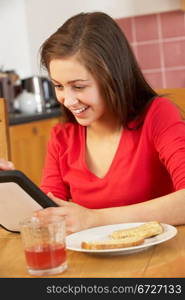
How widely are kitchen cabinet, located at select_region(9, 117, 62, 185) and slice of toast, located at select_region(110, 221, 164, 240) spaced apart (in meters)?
2.61

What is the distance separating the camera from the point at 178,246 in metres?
1.27

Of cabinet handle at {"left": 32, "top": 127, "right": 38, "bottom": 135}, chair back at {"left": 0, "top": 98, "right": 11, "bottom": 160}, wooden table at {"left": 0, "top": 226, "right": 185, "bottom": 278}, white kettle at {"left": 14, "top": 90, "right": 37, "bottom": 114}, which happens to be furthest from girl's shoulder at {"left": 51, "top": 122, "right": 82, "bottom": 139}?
white kettle at {"left": 14, "top": 90, "right": 37, "bottom": 114}

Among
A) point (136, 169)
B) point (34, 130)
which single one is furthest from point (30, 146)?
point (136, 169)

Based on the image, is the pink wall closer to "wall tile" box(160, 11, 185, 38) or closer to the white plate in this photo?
"wall tile" box(160, 11, 185, 38)

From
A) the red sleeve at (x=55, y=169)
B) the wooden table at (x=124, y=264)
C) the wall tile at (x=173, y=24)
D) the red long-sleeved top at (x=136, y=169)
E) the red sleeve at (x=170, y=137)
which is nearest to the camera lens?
the wooden table at (x=124, y=264)

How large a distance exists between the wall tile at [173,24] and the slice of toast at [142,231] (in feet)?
11.0

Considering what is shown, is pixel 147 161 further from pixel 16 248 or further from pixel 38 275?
pixel 38 275

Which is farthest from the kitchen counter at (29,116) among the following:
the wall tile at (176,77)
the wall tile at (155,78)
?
the wall tile at (176,77)

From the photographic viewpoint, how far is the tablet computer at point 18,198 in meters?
1.27

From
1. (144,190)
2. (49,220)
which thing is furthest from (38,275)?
(144,190)

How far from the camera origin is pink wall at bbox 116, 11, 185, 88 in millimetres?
4523

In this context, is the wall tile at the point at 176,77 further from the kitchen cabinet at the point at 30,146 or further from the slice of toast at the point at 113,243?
the slice of toast at the point at 113,243

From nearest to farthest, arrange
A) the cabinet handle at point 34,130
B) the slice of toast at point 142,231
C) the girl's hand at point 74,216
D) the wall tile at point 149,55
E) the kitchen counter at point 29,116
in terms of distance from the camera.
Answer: the slice of toast at point 142,231 → the girl's hand at point 74,216 → the kitchen counter at point 29,116 → the cabinet handle at point 34,130 → the wall tile at point 149,55

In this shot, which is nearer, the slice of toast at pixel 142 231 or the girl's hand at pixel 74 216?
the slice of toast at pixel 142 231
